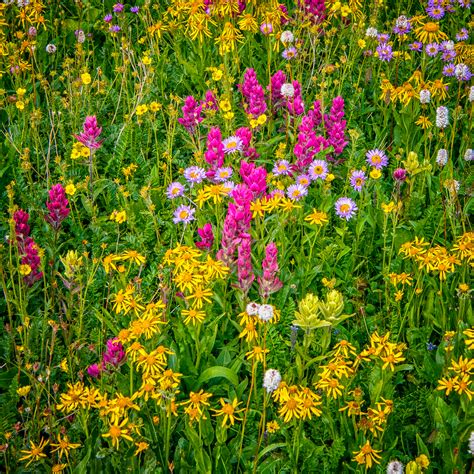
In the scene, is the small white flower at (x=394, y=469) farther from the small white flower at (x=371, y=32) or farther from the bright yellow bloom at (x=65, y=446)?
the small white flower at (x=371, y=32)

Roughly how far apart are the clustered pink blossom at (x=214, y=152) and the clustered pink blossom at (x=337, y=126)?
2.34 feet

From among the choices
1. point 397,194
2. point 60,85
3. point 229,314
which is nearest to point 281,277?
point 229,314

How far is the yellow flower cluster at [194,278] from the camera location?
252 cm

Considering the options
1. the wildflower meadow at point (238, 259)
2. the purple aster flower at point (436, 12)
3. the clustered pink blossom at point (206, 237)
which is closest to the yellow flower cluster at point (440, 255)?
the wildflower meadow at point (238, 259)

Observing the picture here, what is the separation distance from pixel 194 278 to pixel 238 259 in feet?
0.70

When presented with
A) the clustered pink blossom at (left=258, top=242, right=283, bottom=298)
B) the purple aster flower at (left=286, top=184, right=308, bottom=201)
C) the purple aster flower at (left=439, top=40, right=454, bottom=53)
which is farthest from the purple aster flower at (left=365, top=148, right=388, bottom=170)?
the clustered pink blossom at (left=258, top=242, right=283, bottom=298)

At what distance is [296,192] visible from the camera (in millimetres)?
3166

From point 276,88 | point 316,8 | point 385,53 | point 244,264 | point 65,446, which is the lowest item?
point 65,446

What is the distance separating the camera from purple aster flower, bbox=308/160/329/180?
131 inches

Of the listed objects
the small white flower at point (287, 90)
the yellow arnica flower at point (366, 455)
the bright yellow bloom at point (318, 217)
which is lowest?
the yellow arnica flower at point (366, 455)

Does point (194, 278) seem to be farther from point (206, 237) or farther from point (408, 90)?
point (408, 90)

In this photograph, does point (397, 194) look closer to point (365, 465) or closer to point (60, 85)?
point (365, 465)

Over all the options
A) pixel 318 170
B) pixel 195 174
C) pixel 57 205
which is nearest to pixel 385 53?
pixel 318 170

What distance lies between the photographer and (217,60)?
4.66 meters
